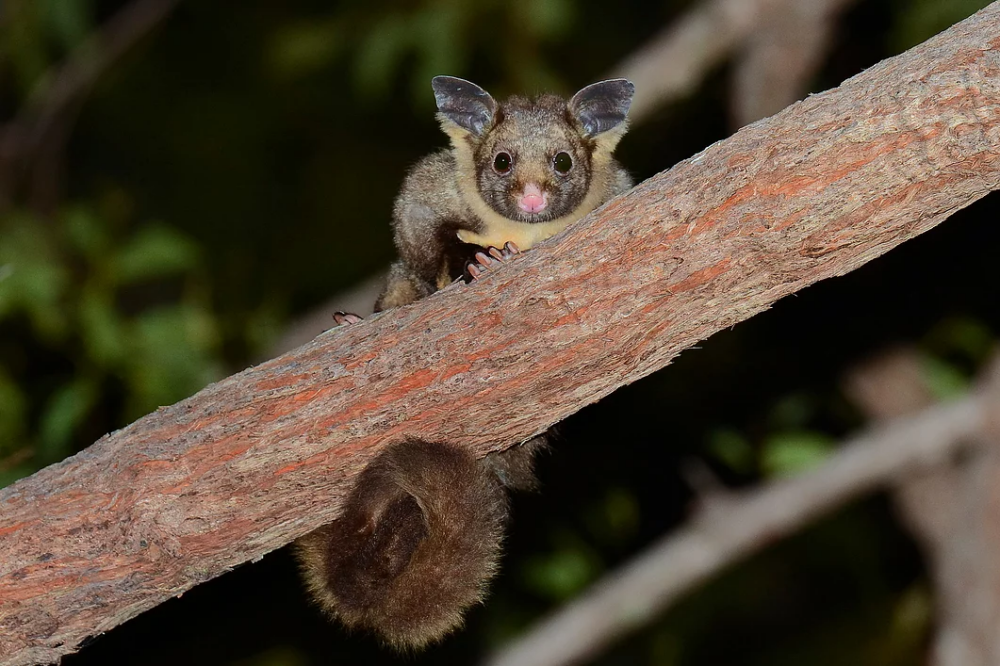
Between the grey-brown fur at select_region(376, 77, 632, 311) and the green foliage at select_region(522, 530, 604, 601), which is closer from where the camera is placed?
the grey-brown fur at select_region(376, 77, 632, 311)

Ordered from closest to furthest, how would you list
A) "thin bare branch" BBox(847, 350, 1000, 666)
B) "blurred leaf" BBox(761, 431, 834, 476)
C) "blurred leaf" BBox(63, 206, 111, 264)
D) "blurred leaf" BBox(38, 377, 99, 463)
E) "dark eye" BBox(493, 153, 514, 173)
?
"dark eye" BBox(493, 153, 514, 173) → "blurred leaf" BBox(38, 377, 99, 463) → "thin bare branch" BBox(847, 350, 1000, 666) → "blurred leaf" BBox(63, 206, 111, 264) → "blurred leaf" BBox(761, 431, 834, 476)

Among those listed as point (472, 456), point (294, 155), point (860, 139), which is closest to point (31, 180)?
point (294, 155)

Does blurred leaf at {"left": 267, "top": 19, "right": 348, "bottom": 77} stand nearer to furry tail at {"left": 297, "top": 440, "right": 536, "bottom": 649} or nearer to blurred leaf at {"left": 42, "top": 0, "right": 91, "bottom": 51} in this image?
blurred leaf at {"left": 42, "top": 0, "right": 91, "bottom": 51}

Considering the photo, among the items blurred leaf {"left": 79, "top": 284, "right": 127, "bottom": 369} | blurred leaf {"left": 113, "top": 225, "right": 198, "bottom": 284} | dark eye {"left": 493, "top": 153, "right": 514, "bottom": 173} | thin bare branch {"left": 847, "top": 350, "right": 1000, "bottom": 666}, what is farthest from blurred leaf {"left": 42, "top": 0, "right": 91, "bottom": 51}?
thin bare branch {"left": 847, "top": 350, "right": 1000, "bottom": 666}

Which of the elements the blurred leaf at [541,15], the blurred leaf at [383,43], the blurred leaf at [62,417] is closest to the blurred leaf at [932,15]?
the blurred leaf at [541,15]

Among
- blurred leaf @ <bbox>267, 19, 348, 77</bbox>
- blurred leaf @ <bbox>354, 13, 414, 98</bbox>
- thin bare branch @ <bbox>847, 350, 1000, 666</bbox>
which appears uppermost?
blurred leaf @ <bbox>267, 19, 348, 77</bbox>

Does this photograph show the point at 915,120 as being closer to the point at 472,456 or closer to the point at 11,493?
the point at 472,456

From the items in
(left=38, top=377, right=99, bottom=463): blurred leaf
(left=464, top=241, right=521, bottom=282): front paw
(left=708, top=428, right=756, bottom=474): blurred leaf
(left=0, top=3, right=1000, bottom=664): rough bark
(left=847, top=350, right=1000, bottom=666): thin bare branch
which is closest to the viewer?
(left=0, top=3, right=1000, bottom=664): rough bark

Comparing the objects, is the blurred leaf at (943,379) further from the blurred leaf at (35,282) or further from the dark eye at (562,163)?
the blurred leaf at (35,282)
